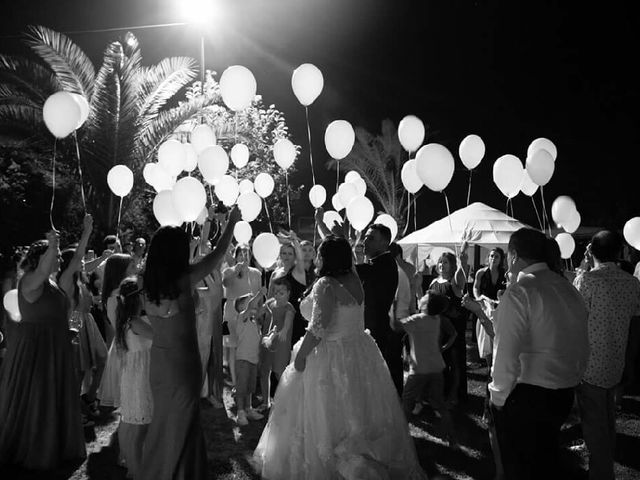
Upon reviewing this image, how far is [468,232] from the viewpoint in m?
5.14

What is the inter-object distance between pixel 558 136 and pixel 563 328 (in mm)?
23481

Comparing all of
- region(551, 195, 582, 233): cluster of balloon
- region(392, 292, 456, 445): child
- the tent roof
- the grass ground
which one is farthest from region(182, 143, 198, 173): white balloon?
the tent roof

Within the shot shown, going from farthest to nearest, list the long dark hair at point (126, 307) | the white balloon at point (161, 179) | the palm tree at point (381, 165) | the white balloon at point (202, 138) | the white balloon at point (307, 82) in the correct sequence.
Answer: the palm tree at point (381, 165)
the white balloon at point (202, 138)
the white balloon at point (161, 179)
the white balloon at point (307, 82)
the long dark hair at point (126, 307)

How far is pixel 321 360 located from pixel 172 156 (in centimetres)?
332

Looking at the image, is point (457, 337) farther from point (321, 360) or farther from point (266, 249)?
point (321, 360)

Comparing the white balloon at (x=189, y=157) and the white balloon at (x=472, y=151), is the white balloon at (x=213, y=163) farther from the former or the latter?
the white balloon at (x=472, y=151)

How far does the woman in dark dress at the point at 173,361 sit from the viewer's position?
319cm

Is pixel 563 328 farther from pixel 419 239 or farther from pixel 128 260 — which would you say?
pixel 419 239

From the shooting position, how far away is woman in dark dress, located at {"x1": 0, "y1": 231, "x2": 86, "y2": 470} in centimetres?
414

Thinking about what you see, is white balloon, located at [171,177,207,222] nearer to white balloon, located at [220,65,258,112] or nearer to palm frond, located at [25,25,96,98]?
white balloon, located at [220,65,258,112]

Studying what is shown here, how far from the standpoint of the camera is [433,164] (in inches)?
207

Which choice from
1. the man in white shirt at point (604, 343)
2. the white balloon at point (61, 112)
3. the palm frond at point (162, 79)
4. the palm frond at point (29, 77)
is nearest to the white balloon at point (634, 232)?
the man in white shirt at point (604, 343)

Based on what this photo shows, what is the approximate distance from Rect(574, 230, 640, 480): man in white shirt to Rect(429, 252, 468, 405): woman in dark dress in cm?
202

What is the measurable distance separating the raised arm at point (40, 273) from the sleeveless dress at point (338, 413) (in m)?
1.95
